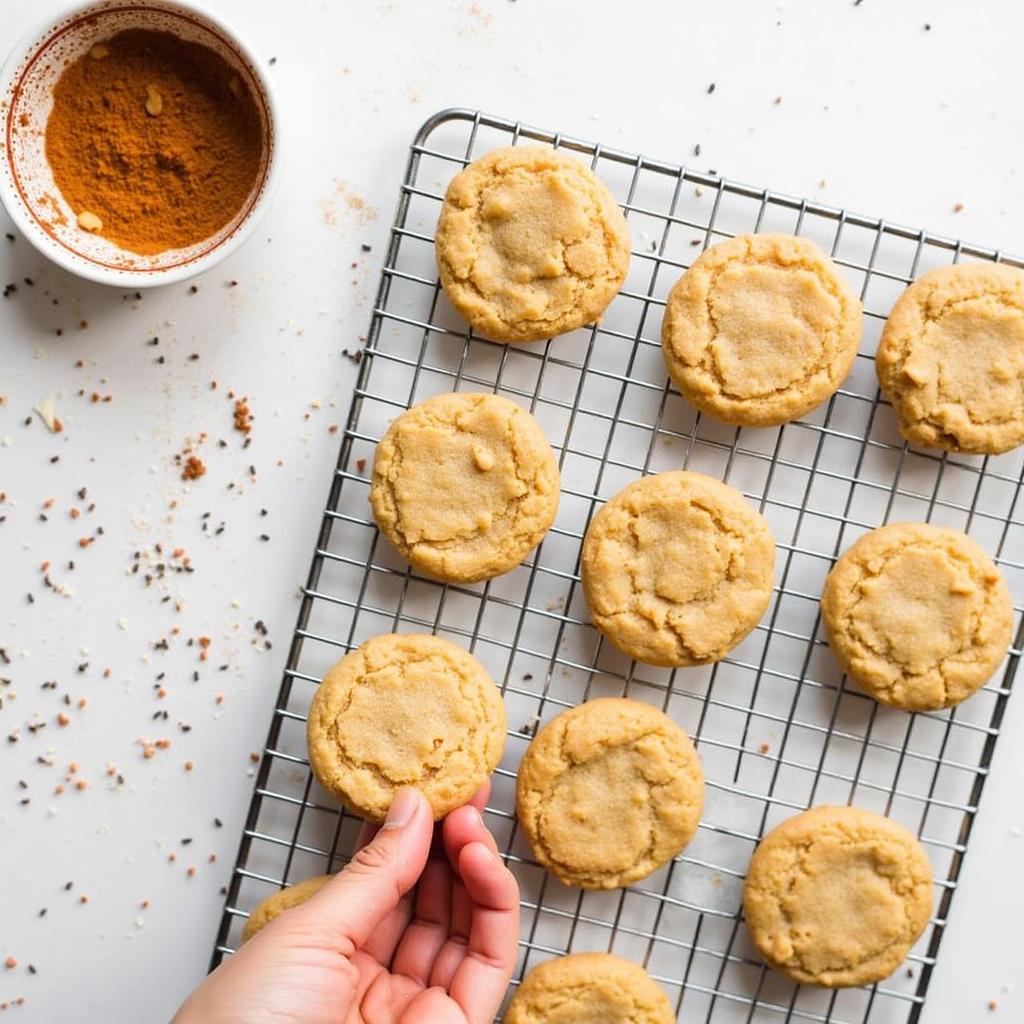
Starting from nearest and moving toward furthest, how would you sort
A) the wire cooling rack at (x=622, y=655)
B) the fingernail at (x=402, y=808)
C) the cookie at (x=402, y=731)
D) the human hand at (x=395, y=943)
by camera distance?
the human hand at (x=395, y=943) → the fingernail at (x=402, y=808) → the cookie at (x=402, y=731) → the wire cooling rack at (x=622, y=655)

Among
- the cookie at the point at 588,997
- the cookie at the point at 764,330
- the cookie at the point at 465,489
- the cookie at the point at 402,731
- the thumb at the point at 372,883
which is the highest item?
the cookie at the point at 764,330

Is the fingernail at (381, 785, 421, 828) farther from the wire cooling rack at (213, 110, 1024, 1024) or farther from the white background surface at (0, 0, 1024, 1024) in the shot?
the white background surface at (0, 0, 1024, 1024)

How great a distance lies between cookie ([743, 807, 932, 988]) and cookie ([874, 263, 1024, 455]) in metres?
0.86

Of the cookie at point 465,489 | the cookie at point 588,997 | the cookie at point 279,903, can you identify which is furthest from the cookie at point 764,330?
the cookie at point 279,903

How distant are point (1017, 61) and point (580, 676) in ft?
5.59

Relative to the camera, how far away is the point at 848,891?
231cm

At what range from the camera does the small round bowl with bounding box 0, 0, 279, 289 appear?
2246 mm

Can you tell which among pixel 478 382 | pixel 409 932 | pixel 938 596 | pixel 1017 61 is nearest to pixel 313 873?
pixel 409 932

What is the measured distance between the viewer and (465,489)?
232 cm

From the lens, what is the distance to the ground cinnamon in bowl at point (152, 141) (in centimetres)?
232

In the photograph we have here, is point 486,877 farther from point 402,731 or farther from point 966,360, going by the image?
point 966,360

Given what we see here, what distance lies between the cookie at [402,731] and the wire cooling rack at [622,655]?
0.14 meters

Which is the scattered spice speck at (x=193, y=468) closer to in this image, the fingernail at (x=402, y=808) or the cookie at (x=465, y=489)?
the cookie at (x=465, y=489)

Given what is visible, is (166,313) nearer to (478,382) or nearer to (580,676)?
(478,382)
